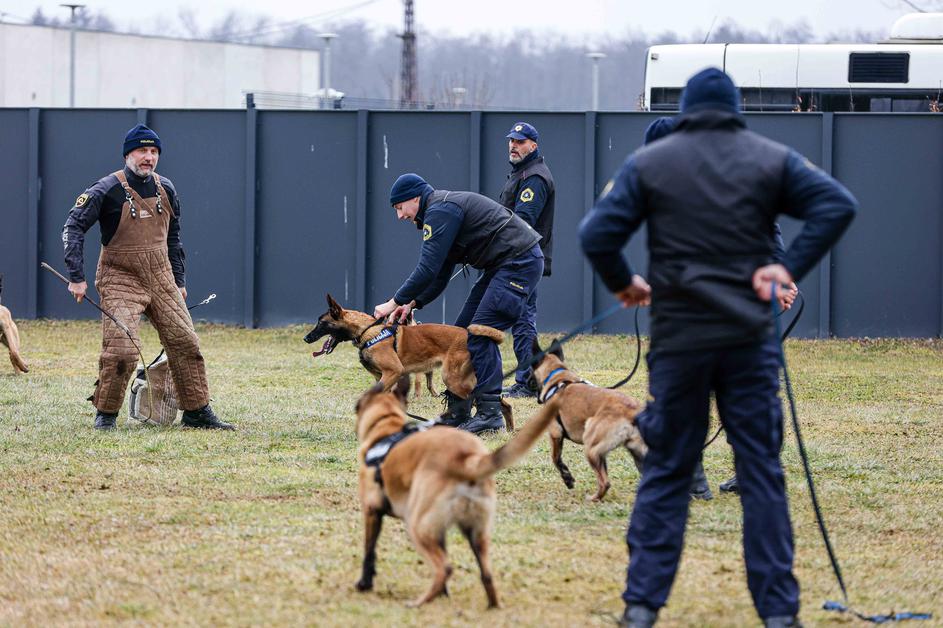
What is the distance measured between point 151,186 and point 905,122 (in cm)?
880

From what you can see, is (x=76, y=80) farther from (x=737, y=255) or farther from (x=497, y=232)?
(x=737, y=255)

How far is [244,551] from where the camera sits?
5250mm

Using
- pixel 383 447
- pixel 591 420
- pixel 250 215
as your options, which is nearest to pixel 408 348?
pixel 591 420

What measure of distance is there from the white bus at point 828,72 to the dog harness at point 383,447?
1060 centimetres

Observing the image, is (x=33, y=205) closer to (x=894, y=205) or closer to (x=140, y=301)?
(x=140, y=301)

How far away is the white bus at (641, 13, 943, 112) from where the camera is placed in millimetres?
14430

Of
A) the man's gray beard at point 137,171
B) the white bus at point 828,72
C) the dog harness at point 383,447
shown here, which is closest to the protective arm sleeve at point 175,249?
the man's gray beard at point 137,171

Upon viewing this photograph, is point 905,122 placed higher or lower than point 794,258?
higher

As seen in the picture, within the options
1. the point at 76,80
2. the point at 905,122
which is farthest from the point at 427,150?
the point at 76,80

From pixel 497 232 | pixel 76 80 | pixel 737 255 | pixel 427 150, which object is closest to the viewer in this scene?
pixel 737 255

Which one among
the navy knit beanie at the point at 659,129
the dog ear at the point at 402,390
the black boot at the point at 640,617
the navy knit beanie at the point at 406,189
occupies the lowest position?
the black boot at the point at 640,617

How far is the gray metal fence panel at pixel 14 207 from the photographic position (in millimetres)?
15703

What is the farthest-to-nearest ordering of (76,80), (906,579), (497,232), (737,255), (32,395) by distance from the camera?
(76,80) → (32,395) → (497,232) → (906,579) → (737,255)

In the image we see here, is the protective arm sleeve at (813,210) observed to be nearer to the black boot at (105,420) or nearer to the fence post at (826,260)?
the black boot at (105,420)
